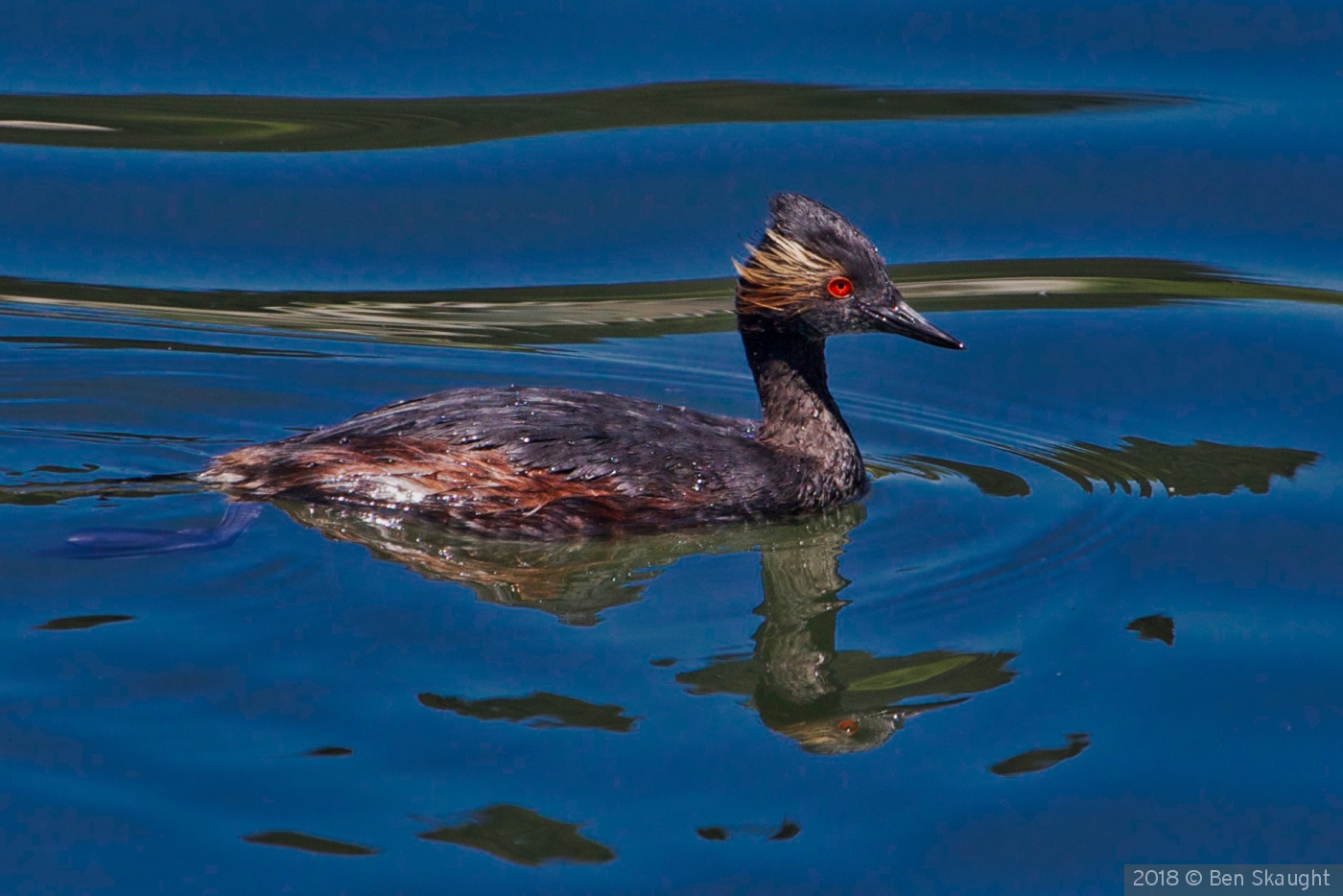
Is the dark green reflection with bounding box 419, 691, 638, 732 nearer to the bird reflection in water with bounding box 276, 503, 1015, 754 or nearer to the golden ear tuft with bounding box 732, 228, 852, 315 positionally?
the bird reflection in water with bounding box 276, 503, 1015, 754

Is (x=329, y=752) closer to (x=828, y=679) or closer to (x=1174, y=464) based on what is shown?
(x=828, y=679)

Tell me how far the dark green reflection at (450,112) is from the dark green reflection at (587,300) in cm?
173

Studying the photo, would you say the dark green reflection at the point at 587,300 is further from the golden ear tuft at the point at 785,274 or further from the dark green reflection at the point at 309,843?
the dark green reflection at the point at 309,843

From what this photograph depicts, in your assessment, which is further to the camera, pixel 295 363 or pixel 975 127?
pixel 975 127

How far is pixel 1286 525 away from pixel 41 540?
484 cm

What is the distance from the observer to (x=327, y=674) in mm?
5863

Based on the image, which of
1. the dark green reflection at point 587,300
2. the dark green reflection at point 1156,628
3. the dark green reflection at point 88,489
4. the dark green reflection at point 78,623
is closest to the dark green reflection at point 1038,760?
the dark green reflection at point 1156,628

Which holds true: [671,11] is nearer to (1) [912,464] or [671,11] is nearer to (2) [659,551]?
(1) [912,464]

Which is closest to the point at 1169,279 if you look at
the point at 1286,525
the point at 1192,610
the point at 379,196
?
the point at 1286,525

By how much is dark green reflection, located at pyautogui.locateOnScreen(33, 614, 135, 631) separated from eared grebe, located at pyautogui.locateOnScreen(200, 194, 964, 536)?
1298mm

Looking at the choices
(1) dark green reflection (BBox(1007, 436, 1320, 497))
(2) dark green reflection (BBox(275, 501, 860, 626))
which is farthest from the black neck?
(1) dark green reflection (BBox(1007, 436, 1320, 497))

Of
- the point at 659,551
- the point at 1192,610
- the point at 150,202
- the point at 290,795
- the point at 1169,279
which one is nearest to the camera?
the point at 290,795

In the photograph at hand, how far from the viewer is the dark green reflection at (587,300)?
378 inches

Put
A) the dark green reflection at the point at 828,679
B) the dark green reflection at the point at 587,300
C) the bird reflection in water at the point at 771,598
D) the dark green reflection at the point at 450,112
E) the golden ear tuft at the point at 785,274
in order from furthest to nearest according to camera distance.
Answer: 1. the dark green reflection at the point at 450,112
2. the dark green reflection at the point at 587,300
3. the golden ear tuft at the point at 785,274
4. the bird reflection in water at the point at 771,598
5. the dark green reflection at the point at 828,679
